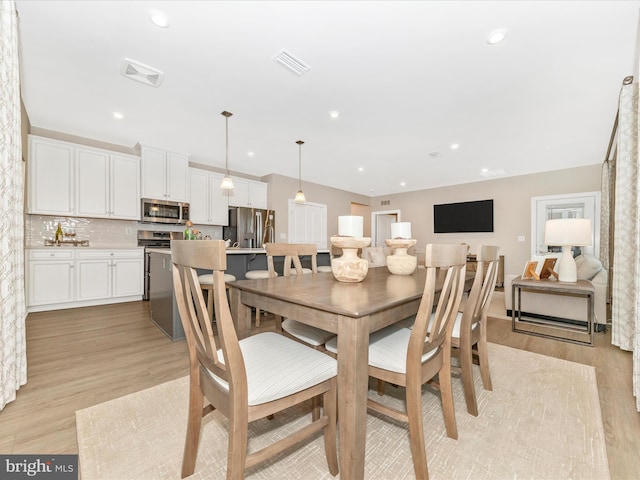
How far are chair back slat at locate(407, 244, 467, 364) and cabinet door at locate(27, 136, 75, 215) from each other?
5.01 meters

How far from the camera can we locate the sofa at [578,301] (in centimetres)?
303

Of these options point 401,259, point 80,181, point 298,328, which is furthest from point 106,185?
point 401,259

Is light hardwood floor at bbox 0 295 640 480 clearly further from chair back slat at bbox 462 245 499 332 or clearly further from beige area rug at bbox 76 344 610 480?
chair back slat at bbox 462 245 499 332

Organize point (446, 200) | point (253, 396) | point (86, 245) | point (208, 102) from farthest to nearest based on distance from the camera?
point (446, 200), point (86, 245), point (208, 102), point (253, 396)

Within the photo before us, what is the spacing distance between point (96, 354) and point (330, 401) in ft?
7.79

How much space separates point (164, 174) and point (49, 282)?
221 cm

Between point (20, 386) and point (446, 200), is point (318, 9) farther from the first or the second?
point (446, 200)

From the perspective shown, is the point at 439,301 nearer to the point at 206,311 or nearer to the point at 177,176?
the point at 206,311

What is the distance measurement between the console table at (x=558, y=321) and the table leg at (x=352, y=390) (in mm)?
2882

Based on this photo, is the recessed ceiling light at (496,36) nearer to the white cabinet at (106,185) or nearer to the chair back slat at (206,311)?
the chair back slat at (206,311)

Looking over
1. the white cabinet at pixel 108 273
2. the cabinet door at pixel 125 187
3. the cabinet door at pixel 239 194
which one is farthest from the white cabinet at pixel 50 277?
the cabinet door at pixel 239 194

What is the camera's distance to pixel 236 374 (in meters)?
0.89

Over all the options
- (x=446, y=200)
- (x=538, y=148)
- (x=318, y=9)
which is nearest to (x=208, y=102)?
(x=318, y=9)

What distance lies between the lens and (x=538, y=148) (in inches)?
178
